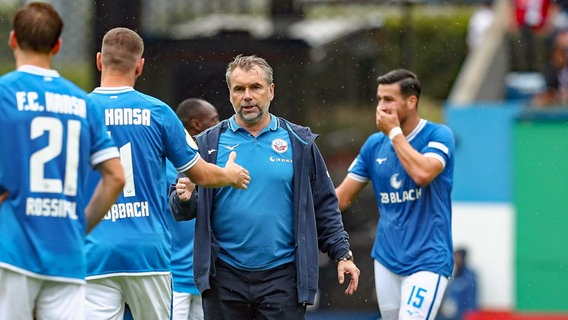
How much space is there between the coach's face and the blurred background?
6.48m

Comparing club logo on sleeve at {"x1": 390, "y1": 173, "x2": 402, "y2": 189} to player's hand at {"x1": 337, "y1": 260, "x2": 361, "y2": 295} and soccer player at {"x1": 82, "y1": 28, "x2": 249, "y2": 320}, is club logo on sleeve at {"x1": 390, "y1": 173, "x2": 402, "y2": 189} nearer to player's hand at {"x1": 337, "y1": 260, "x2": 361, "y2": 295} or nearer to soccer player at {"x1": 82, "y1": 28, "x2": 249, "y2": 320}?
player's hand at {"x1": 337, "y1": 260, "x2": 361, "y2": 295}

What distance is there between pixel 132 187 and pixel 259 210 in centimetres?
73

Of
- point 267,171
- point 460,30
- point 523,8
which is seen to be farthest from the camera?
point 460,30

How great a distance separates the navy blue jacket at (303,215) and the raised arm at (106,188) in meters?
1.31

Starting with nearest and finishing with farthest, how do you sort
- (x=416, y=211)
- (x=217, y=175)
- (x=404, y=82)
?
1. (x=217, y=175)
2. (x=416, y=211)
3. (x=404, y=82)

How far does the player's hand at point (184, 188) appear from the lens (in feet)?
23.9

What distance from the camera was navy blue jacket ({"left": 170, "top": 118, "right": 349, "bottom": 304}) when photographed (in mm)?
7395

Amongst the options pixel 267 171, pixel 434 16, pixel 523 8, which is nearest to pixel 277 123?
pixel 267 171

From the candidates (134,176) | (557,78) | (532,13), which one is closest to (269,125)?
(134,176)

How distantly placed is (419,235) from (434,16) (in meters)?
16.4

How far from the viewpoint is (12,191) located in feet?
19.1

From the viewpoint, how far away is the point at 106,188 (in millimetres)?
6113

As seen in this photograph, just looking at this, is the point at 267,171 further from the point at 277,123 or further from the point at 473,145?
the point at 473,145

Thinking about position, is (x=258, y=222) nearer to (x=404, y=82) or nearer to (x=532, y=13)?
(x=404, y=82)
